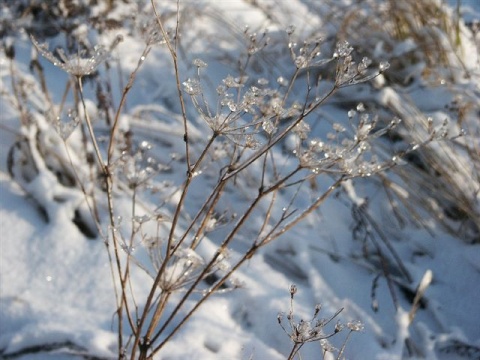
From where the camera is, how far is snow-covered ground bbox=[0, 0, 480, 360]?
165 cm

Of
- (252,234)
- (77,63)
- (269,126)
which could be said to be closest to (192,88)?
(269,126)

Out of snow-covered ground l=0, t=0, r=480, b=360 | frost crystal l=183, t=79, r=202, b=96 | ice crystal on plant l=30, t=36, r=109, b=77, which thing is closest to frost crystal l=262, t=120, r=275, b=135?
snow-covered ground l=0, t=0, r=480, b=360

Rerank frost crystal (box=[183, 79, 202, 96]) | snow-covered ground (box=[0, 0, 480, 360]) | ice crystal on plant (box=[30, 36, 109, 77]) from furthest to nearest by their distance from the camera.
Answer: snow-covered ground (box=[0, 0, 480, 360]) → ice crystal on plant (box=[30, 36, 109, 77]) → frost crystal (box=[183, 79, 202, 96])

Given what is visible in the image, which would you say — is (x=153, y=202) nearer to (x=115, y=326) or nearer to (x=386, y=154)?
(x=115, y=326)

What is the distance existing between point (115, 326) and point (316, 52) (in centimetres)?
102

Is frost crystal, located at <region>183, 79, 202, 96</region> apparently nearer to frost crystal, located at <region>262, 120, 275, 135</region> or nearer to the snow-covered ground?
the snow-covered ground

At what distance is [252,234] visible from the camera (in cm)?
222

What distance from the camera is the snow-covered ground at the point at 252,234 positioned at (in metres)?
1.65

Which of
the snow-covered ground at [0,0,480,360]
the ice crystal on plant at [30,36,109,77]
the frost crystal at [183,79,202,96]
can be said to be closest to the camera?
the frost crystal at [183,79,202,96]

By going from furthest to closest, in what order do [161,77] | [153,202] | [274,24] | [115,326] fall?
[274,24] < [161,77] < [153,202] < [115,326]

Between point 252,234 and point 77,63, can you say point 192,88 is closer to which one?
point 77,63

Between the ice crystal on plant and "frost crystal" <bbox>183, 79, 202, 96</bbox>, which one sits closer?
"frost crystal" <bbox>183, 79, 202, 96</bbox>

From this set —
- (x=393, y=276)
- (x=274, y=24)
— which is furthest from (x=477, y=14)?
(x=393, y=276)

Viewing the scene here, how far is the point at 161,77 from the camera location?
3125 mm
